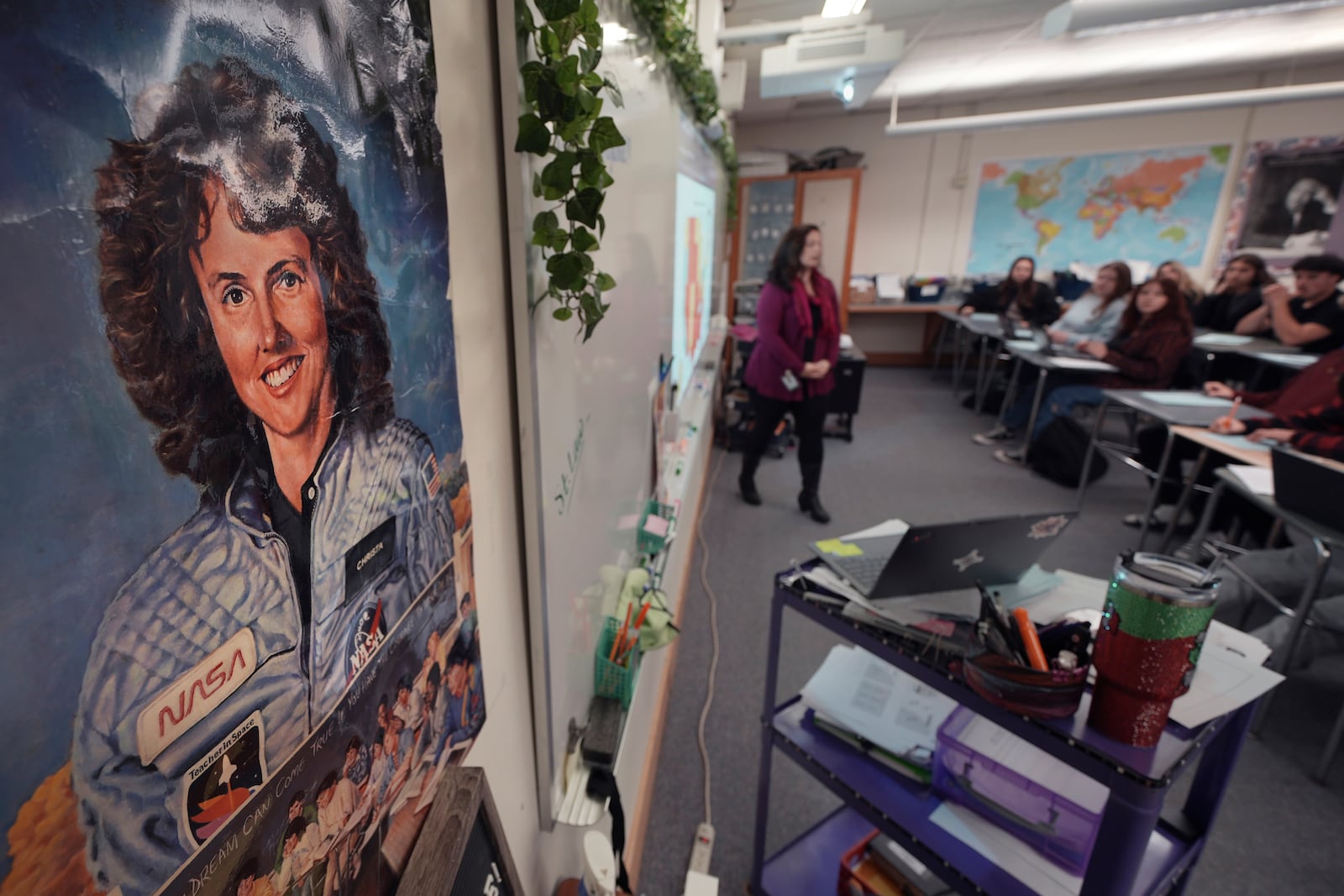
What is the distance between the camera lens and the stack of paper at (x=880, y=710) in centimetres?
118

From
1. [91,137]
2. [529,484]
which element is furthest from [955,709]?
[91,137]

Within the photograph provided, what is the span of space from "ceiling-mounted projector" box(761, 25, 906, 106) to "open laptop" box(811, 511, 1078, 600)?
2.97m

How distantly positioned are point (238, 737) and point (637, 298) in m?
0.98

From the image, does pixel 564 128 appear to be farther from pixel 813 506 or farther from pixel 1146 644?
pixel 813 506

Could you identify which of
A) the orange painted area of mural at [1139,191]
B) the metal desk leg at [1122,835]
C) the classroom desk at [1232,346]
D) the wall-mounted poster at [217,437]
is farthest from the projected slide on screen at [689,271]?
the orange painted area of mural at [1139,191]

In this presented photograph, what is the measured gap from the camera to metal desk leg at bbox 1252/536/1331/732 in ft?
5.72

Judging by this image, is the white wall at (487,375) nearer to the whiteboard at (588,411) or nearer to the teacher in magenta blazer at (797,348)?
the whiteboard at (588,411)

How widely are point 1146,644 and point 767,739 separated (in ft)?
2.68

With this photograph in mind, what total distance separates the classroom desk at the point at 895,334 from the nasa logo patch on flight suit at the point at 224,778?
7.38 m

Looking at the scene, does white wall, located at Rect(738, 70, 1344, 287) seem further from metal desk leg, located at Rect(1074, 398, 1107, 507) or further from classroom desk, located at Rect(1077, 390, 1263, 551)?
classroom desk, located at Rect(1077, 390, 1263, 551)

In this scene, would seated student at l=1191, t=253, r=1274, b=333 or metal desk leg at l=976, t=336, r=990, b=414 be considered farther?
metal desk leg at l=976, t=336, r=990, b=414

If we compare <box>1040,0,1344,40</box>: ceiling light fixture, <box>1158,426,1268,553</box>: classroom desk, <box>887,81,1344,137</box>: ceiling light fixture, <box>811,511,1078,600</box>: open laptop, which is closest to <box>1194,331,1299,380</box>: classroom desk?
<box>887,81,1344,137</box>: ceiling light fixture

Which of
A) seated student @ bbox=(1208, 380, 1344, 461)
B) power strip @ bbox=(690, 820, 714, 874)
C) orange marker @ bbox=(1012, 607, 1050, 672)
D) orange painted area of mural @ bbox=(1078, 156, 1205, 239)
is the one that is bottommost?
power strip @ bbox=(690, 820, 714, 874)

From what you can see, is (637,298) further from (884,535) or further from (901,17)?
(901,17)
